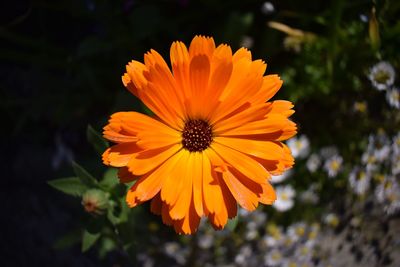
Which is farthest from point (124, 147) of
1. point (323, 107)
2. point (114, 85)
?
point (323, 107)

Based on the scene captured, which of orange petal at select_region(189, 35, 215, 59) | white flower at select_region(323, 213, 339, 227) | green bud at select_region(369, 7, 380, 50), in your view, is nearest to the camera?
orange petal at select_region(189, 35, 215, 59)

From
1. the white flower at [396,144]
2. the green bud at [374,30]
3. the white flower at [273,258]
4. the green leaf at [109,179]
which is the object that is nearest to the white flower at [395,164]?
the white flower at [396,144]

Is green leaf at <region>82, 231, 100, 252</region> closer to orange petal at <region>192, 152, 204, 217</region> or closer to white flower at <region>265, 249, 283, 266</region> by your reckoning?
orange petal at <region>192, 152, 204, 217</region>

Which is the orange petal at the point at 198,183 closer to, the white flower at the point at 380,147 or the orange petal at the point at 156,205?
the orange petal at the point at 156,205

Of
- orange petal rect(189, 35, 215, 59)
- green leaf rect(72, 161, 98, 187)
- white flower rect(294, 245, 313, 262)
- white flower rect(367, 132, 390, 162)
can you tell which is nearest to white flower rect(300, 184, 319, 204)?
white flower rect(294, 245, 313, 262)

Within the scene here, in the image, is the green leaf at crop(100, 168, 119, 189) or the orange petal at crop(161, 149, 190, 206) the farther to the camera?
the green leaf at crop(100, 168, 119, 189)
